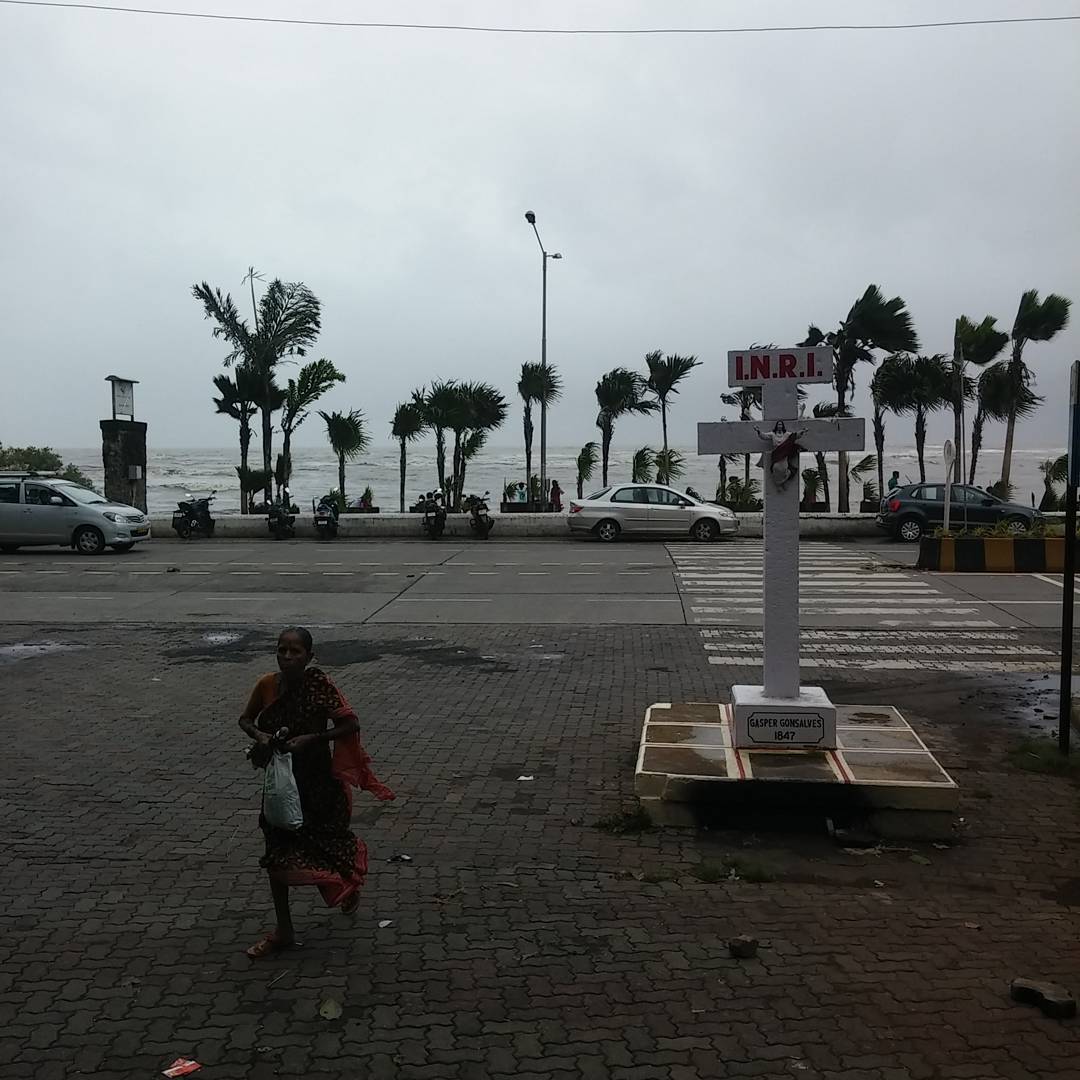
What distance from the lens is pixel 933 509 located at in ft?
86.7

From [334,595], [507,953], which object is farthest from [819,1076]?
[334,595]

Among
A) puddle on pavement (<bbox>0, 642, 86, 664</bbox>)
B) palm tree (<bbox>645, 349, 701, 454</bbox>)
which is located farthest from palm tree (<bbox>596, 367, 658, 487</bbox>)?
puddle on pavement (<bbox>0, 642, 86, 664</bbox>)

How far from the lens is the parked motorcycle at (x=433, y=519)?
28.0 m

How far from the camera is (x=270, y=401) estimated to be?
1252 inches

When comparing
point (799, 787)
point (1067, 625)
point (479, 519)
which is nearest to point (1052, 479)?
point (479, 519)

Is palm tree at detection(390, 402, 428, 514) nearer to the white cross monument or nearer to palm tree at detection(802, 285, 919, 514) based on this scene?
palm tree at detection(802, 285, 919, 514)

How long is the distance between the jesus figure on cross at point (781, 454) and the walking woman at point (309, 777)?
3238mm

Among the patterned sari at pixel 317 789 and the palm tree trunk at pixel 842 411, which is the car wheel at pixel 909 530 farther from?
the patterned sari at pixel 317 789

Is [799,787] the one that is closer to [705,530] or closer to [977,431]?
[705,530]

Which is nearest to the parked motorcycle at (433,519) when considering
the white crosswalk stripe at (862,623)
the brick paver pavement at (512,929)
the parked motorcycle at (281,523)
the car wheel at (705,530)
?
the parked motorcycle at (281,523)

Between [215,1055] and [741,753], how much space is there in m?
3.81

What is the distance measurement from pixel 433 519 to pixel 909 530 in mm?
12041

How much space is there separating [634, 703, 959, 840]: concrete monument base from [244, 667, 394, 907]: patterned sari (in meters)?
2.10

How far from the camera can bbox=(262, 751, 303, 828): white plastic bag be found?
4.52 m
